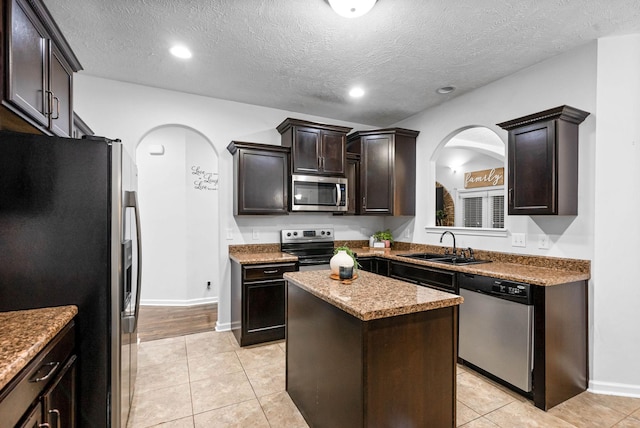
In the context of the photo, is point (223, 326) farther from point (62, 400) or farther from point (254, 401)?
point (62, 400)

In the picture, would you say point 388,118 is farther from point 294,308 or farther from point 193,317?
point 193,317

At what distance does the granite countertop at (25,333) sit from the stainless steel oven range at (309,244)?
247 centimetres

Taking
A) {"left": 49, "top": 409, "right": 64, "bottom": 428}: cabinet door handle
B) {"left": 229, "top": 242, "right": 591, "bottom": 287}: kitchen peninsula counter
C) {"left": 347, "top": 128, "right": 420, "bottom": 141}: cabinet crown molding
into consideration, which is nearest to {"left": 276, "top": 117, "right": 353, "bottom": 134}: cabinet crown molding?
{"left": 347, "top": 128, "right": 420, "bottom": 141}: cabinet crown molding

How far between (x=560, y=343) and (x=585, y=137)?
1599mm

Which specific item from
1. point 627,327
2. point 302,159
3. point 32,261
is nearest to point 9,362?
point 32,261

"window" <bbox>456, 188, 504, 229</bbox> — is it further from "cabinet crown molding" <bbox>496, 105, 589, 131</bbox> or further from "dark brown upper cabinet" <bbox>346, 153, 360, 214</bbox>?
"cabinet crown molding" <bbox>496, 105, 589, 131</bbox>

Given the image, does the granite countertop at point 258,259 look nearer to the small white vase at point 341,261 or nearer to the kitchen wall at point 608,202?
the small white vase at point 341,261

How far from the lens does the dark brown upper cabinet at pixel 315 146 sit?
145 inches

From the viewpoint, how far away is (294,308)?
2.20 m

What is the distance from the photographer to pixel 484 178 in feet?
19.3

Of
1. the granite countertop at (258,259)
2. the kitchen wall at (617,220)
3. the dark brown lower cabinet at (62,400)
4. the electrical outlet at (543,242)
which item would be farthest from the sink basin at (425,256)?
the dark brown lower cabinet at (62,400)

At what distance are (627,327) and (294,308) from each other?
248cm

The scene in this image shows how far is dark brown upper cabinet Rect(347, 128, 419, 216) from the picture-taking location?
407 centimetres

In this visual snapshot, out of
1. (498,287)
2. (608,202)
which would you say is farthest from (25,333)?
(608,202)
